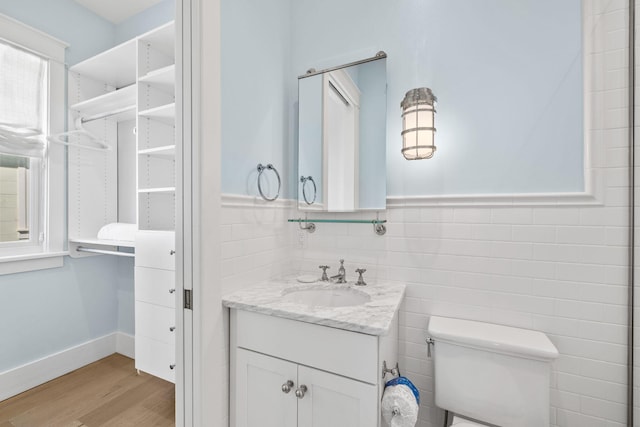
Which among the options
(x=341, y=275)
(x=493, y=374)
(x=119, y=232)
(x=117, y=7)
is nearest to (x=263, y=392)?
(x=341, y=275)

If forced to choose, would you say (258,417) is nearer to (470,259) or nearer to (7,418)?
(470,259)

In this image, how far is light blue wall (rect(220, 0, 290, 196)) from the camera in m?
1.25

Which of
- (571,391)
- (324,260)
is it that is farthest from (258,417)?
(571,391)

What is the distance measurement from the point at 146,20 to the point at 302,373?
9.05ft

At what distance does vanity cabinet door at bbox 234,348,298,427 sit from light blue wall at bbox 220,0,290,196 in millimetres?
720

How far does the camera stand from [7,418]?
1687 millimetres

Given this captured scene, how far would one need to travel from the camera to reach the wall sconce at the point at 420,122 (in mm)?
1325

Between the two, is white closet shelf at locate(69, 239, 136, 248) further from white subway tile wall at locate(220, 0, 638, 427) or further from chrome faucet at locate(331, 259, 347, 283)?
chrome faucet at locate(331, 259, 347, 283)

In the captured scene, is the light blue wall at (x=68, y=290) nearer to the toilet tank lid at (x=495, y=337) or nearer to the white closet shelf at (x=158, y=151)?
the white closet shelf at (x=158, y=151)

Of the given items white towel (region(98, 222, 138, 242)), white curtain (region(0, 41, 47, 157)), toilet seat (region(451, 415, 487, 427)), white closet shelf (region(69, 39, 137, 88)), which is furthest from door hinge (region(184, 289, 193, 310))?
white curtain (region(0, 41, 47, 157))

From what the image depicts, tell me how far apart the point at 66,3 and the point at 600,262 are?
11.8 feet

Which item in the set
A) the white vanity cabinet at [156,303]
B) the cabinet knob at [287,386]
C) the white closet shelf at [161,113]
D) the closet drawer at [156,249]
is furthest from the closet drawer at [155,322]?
the white closet shelf at [161,113]

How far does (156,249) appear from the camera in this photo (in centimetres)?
179

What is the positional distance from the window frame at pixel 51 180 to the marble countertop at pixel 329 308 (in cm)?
180
